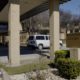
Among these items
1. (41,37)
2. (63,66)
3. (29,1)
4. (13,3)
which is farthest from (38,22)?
(63,66)

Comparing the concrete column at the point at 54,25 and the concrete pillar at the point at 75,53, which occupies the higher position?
the concrete column at the point at 54,25

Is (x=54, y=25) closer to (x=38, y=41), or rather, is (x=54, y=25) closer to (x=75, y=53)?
(x=75, y=53)

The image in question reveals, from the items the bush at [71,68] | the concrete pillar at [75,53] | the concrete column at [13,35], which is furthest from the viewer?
the concrete column at [13,35]

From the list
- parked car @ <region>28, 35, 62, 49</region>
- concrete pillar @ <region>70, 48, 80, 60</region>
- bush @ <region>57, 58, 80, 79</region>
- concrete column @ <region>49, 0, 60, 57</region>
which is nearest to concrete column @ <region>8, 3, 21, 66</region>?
concrete column @ <region>49, 0, 60, 57</region>

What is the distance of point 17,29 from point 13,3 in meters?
1.80

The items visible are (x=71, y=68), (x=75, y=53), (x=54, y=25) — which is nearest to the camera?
(x=71, y=68)

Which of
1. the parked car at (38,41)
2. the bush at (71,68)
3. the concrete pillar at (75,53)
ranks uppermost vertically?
the parked car at (38,41)

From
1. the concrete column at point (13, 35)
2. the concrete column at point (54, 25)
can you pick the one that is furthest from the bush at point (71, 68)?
the concrete column at point (54, 25)

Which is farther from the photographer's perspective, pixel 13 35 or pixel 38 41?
pixel 38 41

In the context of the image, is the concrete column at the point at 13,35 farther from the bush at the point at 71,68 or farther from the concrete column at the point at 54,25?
the bush at the point at 71,68

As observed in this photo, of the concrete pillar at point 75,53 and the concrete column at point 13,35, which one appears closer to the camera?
the concrete pillar at point 75,53

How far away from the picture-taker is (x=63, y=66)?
1211 centimetres

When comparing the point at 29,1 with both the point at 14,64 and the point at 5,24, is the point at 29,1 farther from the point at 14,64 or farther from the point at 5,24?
the point at 5,24

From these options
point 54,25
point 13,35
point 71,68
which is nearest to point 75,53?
point 71,68
